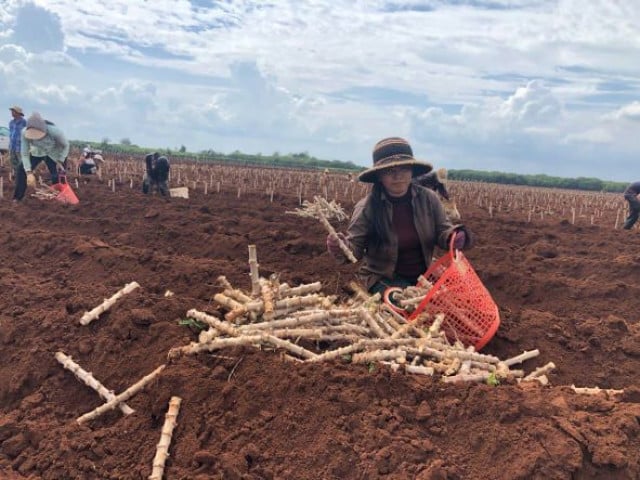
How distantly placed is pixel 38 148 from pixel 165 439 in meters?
8.64

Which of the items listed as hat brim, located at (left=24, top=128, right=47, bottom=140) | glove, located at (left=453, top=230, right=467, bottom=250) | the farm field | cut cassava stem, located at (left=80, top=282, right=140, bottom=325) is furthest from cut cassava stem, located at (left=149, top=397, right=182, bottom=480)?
hat brim, located at (left=24, top=128, right=47, bottom=140)

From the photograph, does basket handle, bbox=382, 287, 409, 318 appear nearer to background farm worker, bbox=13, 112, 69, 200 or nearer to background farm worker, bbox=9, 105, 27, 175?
background farm worker, bbox=13, 112, 69, 200

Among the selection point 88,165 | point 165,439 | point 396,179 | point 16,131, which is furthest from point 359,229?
point 88,165

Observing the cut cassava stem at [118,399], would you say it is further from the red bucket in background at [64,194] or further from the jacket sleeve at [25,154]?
the red bucket in background at [64,194]

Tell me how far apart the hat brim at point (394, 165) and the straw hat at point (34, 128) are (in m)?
7.14

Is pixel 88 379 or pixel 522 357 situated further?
pixel 522 357

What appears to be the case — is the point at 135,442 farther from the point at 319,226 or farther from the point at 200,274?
the point at 319,226

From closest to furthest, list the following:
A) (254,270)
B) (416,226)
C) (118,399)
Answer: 1. (118,399)
2. (254,270)
3. (416,226)

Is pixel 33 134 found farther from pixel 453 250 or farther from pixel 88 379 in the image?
pixel 453 250

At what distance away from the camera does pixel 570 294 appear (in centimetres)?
600

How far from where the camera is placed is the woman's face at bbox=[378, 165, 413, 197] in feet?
14.0

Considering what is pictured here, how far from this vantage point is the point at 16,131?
10570 mm

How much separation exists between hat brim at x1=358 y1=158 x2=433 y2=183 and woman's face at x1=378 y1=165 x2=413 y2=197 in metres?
0.05

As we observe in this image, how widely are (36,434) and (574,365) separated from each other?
3.52 m
